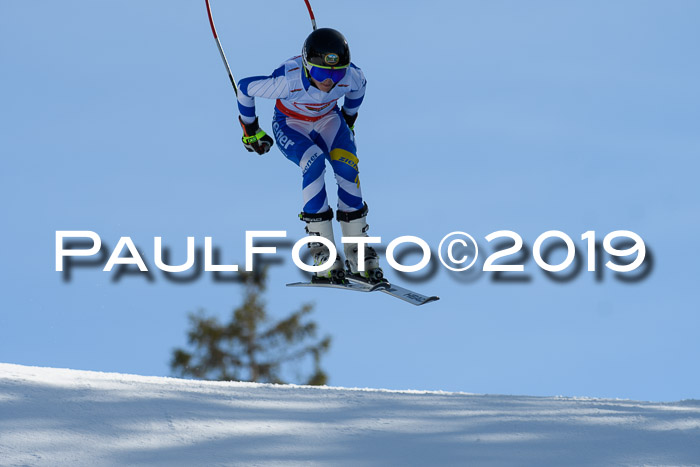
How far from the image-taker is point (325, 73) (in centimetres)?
834

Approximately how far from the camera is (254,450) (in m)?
4.99

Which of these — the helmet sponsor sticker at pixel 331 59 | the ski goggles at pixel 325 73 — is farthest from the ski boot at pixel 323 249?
the helmet sponsor sticker at pixel 331 59

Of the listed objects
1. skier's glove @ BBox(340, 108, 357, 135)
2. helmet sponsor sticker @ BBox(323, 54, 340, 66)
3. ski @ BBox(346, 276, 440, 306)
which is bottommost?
ski @ BBox(346, 276, 440, 306)

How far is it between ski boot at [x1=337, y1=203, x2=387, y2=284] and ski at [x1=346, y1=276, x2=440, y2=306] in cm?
6

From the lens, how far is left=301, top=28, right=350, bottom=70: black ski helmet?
8.16 metres

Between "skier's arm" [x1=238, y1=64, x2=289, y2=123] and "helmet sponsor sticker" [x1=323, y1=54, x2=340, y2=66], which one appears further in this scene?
"skier's arm" [x1=238, y1=64, x2=289, y2=123]

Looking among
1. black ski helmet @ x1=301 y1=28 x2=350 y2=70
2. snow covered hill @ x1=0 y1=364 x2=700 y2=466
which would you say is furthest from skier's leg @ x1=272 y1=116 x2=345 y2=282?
snow covered hill @ x1=0 y1=364 x2=700 y2=466

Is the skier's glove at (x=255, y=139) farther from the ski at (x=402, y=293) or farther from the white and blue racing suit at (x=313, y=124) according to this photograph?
the ski at (x=402, y=293)

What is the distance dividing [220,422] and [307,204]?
3.69 m

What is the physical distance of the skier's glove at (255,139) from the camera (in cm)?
884

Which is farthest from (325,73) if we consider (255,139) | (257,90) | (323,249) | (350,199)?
(323,249)

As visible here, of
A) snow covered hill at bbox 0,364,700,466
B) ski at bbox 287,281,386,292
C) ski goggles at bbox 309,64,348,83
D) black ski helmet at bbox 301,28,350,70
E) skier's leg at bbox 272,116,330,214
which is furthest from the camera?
ski at bbox 287,281,386,292

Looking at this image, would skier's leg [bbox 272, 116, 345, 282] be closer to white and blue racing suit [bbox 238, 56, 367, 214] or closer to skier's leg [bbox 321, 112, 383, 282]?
white and blue racing suit [bbox 238, 56, 367, 214]

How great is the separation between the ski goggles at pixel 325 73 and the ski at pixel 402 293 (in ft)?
6.67
